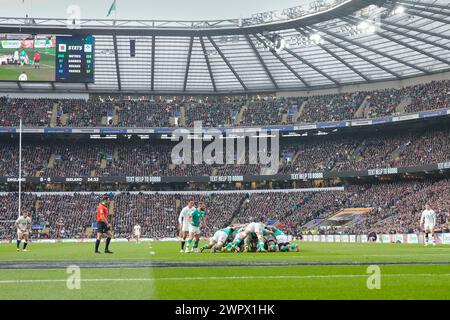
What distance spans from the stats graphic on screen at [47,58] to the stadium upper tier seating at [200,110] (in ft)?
77.2

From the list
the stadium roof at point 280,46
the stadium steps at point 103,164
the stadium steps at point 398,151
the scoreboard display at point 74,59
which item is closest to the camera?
the scoreboard display at point 74,59

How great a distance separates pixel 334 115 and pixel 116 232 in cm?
2760

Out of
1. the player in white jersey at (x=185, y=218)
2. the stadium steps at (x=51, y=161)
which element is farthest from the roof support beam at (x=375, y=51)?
the stadium steps at (x=51, y=161)

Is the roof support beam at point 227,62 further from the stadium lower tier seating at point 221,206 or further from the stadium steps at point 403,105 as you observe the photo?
the stadium steps at point 403,105

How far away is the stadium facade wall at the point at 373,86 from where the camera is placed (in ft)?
223

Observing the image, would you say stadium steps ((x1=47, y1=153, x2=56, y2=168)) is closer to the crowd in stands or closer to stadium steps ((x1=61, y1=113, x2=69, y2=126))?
stadium steps ((x1=61, y1=113, x2=69, y2=126))

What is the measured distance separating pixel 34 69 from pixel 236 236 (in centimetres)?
3022

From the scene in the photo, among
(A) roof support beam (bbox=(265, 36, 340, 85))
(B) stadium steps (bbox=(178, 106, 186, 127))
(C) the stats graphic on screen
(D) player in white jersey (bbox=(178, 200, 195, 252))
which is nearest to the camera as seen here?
(D) player in white jersey (bbox=(178, 200, 195, 252))

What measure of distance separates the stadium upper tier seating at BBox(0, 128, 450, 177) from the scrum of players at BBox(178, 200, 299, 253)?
1741 inches

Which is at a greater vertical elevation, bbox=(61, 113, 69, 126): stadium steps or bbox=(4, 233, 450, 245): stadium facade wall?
bbox=(61, 113, 69, 126): stadium steps

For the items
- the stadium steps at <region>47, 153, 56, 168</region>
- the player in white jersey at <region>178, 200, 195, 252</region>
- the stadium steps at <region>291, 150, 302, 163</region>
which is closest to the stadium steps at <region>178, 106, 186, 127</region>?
the stadium steps at <region>291, 150, 302, 163</region>

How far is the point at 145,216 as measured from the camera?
68.9 meters

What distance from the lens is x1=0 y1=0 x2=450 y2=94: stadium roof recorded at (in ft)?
164

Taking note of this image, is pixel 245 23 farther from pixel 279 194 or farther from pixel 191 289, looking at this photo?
pixel 191 289
